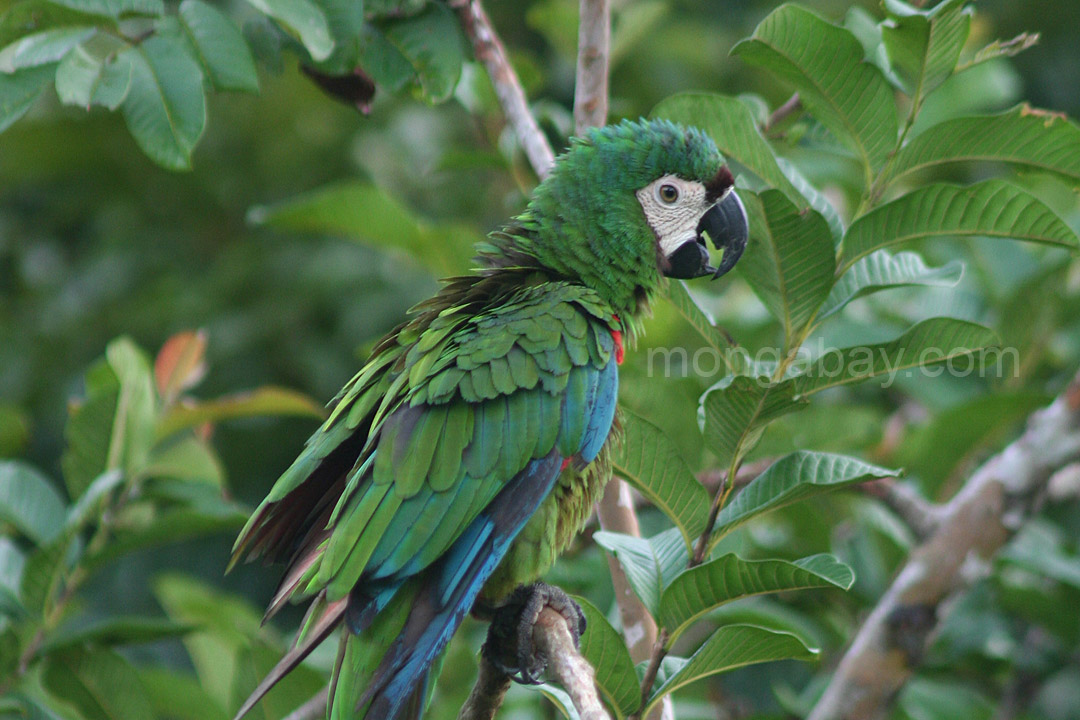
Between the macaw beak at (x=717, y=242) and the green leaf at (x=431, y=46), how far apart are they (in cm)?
60

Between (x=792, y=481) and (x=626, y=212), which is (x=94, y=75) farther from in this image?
(x=792, y=481)

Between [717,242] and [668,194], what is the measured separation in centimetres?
15

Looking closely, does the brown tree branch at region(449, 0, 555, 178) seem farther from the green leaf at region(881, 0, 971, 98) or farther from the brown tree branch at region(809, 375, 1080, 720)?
the brown tree branch at region(809, 375, 1080, 720)

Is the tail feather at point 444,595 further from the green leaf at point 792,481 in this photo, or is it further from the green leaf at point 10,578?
the green leaf at point 10,578

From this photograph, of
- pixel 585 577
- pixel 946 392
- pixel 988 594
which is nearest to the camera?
pixel 585 577

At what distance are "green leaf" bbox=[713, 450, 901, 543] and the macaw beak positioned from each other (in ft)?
1.37

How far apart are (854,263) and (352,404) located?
38.0 inches

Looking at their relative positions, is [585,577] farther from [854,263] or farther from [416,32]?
[416,32]

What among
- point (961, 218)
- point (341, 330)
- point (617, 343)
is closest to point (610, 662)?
point (617, 343)

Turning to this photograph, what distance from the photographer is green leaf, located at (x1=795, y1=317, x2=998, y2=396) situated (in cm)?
161

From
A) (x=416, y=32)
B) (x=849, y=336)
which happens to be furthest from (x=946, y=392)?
(x=416, y=32)

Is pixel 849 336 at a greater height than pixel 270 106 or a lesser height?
lesser

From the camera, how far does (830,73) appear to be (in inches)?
68.7

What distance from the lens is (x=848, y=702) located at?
2070 mm
